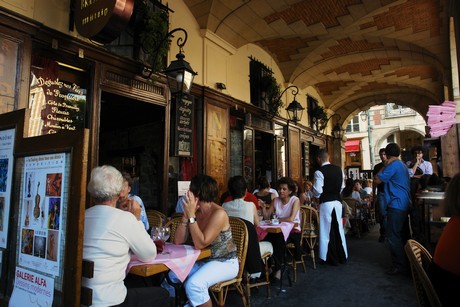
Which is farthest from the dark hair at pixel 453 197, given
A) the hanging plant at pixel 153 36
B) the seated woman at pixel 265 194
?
the hanging plant at pixel 153 36

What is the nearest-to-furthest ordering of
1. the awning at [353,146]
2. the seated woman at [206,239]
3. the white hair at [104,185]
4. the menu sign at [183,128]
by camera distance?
the white hair at [104,185]
the seated woman at [206,239]
the menu sign at [183,128]
the awning at [353,146]

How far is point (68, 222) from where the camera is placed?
164cm

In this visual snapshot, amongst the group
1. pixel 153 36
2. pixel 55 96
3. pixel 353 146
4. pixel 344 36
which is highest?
pixel 344 36

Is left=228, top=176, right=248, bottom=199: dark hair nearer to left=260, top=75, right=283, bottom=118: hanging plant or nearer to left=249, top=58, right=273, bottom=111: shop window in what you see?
left=249, top=58, right=273, bottom=111: shop window

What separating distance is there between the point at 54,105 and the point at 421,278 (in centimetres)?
401

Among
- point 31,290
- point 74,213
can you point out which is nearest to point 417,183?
point 74,213

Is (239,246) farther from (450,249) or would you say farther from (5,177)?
(5,177)

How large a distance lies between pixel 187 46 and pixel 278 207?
10.6ft

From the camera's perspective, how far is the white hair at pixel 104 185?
1916mm

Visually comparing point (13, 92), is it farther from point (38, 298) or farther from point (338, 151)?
point (338, 151)

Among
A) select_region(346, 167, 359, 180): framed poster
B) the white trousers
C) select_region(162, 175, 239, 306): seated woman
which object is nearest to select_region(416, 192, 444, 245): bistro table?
the white trousers

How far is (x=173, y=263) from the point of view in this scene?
220 centimetres

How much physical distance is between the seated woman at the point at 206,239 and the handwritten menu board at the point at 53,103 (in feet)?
7.04

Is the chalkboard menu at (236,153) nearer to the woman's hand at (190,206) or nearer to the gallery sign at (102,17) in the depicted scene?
the gallery sign at (102,17)
